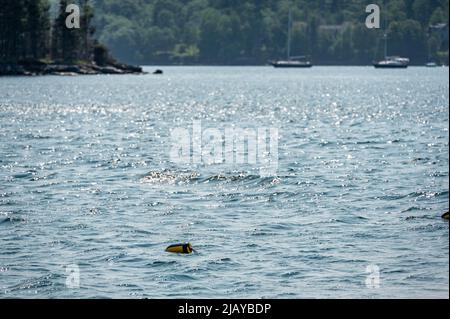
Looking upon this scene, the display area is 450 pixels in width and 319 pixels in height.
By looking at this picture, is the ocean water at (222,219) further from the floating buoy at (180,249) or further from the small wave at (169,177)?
the floating buoy at (180,249)

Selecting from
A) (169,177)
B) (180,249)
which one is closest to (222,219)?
(180,249)

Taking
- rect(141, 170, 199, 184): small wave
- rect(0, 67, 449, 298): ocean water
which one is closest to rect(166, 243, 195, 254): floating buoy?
rect(0, 67, 449, 298): ocean water

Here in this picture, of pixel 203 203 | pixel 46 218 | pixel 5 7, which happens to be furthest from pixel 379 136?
pixel 5 7

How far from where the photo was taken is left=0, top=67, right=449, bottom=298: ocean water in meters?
27.1

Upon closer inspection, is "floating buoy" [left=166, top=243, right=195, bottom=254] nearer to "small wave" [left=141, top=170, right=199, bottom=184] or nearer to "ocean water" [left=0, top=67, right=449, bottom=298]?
"ocean water" [left=0, top=67, right=449, bottom=298]

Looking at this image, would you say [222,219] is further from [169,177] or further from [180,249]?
[169,177]

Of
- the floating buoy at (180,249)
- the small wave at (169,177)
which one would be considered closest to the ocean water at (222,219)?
the small wave at (169,177)

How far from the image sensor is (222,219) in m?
37.2

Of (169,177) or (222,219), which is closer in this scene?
(222,219)

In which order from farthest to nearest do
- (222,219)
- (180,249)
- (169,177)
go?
(169,177)
(222,219)
(180,249)

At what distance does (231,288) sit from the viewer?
26562 millimetres

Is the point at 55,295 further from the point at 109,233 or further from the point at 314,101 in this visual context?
the point at 314,101

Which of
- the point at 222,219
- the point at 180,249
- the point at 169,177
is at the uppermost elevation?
the point at 180,249
